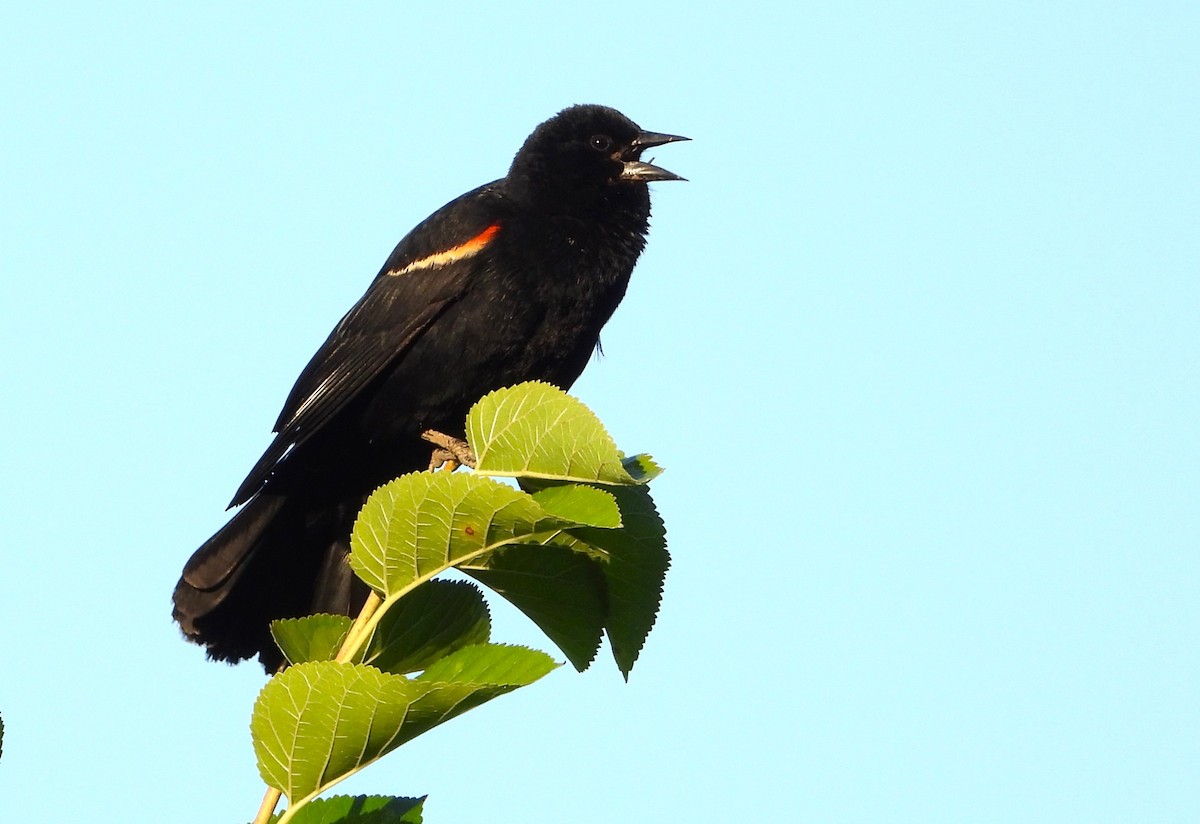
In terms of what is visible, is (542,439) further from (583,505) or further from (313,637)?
(313,637)

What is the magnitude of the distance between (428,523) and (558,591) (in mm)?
360

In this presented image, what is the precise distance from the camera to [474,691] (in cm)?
163

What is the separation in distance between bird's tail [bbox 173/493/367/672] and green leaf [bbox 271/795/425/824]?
161 centimetres

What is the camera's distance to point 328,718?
1.57 meters

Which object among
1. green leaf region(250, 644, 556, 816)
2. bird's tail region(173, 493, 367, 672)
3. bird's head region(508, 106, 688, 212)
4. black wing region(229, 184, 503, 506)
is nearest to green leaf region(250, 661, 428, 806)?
green leaf region(250, 644, 556, 816)

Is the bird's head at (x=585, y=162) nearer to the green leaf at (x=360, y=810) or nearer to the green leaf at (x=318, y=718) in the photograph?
the green leaf at (x=360, y=810)

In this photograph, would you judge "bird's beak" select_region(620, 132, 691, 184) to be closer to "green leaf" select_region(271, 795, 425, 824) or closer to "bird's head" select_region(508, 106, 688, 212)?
"bird's head" select_region(508, 106, 688, 212)

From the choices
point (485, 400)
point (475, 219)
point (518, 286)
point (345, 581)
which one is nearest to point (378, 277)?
point (475, 219)

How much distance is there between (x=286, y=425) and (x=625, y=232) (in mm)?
1206

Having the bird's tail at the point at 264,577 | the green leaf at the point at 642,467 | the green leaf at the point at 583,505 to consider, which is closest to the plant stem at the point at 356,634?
the green leaf at the point at 583,505

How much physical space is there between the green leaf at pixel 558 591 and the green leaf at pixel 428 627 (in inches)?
2.2

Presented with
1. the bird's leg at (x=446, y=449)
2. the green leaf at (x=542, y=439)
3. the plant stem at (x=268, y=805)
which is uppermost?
the bird's leg at (x=446, y=449)

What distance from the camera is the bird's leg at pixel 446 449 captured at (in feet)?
13.8

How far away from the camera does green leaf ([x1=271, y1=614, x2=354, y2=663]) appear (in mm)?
1844
